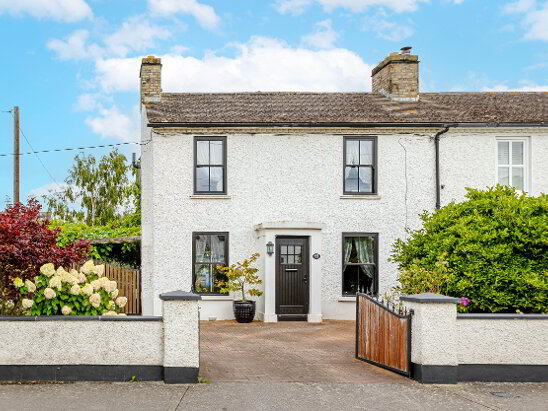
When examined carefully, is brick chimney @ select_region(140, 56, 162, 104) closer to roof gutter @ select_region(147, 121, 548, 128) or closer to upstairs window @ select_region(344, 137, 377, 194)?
roof gutter @ select_region(147, 121, 548, 128)

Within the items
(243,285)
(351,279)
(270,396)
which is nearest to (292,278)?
(243,285)

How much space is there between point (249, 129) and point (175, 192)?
2.79m

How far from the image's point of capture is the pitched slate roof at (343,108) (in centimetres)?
1930

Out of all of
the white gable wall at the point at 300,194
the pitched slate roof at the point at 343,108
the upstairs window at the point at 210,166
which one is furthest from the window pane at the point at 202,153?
the pitched slate roof at the point at 343,108

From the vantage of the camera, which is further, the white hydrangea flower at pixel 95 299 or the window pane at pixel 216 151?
the window pane at pixel 216 151

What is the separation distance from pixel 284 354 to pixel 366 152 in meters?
8.69

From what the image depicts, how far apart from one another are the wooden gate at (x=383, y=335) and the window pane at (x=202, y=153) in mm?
8545

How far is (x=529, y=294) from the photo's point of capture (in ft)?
36.1

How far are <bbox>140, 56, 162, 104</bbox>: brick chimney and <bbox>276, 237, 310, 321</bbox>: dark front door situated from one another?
6142mm

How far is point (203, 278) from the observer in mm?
19219

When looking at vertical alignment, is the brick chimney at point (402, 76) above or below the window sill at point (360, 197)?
above

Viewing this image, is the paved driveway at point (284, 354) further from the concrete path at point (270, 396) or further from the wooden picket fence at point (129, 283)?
the wooden picket fence at point (129, 283)

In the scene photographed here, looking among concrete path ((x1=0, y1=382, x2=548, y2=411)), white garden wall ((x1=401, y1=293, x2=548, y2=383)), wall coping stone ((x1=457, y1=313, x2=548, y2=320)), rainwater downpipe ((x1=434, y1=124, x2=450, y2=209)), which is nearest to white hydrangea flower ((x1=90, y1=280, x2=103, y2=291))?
concrete path ((x1=0, y1=382, x2=548, y2=411))

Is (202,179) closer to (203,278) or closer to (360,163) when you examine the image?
(203,278)
